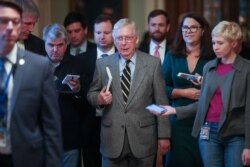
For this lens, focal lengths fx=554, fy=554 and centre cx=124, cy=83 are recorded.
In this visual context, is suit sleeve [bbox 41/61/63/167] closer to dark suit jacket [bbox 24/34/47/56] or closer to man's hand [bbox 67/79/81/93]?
man's hand [bbox 67/79/81/93]

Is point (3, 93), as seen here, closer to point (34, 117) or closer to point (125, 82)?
point (34, 117)

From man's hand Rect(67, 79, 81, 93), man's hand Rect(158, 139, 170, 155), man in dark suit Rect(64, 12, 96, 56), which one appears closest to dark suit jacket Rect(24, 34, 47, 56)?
man's hand Rect(67, 79, 81, 93)

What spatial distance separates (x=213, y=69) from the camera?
11.8ft

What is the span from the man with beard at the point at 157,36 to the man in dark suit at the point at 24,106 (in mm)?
2266

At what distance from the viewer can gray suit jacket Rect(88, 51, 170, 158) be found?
3549 mm

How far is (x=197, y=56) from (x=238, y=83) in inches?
27.1

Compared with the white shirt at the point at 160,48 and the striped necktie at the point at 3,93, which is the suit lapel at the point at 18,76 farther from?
the white shirt at the point at 160,48

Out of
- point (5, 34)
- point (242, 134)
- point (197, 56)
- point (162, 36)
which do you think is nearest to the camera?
point (5, 34)

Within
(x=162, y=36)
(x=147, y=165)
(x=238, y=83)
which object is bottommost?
(x=147, y=165)

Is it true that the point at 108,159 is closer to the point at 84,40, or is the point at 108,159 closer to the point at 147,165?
the point at 147,165

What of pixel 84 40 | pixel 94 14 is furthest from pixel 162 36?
pixel 94 14

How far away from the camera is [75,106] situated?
12.8 feet

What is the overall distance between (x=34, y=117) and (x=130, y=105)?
1.05 m

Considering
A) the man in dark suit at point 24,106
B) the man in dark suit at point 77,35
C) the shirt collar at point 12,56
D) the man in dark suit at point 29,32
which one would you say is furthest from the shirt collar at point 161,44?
the shirt collar at point 12,56
